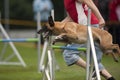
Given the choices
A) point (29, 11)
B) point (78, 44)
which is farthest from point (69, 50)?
point (29, 11)

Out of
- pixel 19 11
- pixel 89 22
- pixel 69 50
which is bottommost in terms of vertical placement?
pixel 19 11

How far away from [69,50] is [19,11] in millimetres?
19860

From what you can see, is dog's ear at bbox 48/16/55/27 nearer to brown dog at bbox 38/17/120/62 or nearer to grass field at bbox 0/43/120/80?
brown dog at bbox 38/17/120/62

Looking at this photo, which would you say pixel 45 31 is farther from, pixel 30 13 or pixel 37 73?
pixel 30 13

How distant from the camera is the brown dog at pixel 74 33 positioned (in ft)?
24.7

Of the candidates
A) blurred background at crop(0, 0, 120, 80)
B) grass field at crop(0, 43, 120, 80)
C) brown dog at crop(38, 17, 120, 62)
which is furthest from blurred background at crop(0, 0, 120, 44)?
brown dog at crop(38, 17, 120, 62)

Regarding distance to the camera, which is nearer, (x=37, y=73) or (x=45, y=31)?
(x=45, y=31)

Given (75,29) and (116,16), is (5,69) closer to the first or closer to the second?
(116,16)

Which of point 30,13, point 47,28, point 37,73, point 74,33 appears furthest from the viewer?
point 30,13

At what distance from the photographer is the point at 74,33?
760 centimetres

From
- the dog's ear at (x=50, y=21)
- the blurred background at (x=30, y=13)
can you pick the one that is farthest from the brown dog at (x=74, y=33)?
the blurred background at (x=30, y=13)

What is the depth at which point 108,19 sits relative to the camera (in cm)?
1569

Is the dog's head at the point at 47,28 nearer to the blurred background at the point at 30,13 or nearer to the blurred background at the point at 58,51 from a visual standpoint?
the blurred background at the point at 58,51

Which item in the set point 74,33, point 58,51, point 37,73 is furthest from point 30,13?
point 74,33
